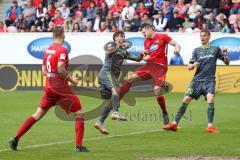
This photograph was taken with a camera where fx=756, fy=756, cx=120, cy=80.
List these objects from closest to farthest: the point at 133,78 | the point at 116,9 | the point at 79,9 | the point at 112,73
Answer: the point at 112,73, the point at 133,78, the point at 116,9, the point at 79,9

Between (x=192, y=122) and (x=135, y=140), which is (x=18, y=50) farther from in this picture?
(x=135, y=140)

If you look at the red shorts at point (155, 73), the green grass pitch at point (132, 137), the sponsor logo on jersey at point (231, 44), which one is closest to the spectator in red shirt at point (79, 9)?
the sponsor logo on jersey at point (231, 44)

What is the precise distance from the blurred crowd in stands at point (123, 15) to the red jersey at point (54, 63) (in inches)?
632

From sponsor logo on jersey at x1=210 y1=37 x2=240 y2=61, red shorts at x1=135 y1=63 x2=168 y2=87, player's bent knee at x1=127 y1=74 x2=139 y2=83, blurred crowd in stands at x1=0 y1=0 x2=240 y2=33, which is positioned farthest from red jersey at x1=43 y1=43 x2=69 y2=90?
blurred crowd in stands at x1=0 y1=0 x2=240 y2=33

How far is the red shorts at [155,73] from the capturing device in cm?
1688

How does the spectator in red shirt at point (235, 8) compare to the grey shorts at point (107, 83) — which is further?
the spectator in red shirt at point (235, 8)

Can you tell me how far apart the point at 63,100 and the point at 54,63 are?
65cm

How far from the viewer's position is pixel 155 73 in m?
17.0

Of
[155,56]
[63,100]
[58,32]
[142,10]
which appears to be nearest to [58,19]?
[142,10]

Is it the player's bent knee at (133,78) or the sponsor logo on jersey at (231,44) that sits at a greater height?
the player's bent knee at (133,78)

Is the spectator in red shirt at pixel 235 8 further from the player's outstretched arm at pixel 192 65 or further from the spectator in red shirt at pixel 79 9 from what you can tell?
the player's outstretched arm at pixel 192 65

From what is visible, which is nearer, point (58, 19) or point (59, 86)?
point (59, 86)

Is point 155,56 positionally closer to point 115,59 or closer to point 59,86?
point 115,59

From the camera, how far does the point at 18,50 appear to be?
29094 millimetres
